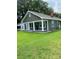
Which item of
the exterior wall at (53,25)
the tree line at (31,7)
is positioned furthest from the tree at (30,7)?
the exterior wall at (53,25)

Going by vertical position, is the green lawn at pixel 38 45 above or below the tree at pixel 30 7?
below

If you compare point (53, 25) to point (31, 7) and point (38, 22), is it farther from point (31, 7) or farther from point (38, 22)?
point (31, 7)

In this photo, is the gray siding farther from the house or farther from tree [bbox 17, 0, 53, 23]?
tree [bbox 17, 0, 53, 23]

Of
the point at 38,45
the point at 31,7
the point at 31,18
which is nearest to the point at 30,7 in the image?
the point at 31,7

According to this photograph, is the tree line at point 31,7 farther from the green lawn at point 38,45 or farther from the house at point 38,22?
the green lawn at point 38,45
